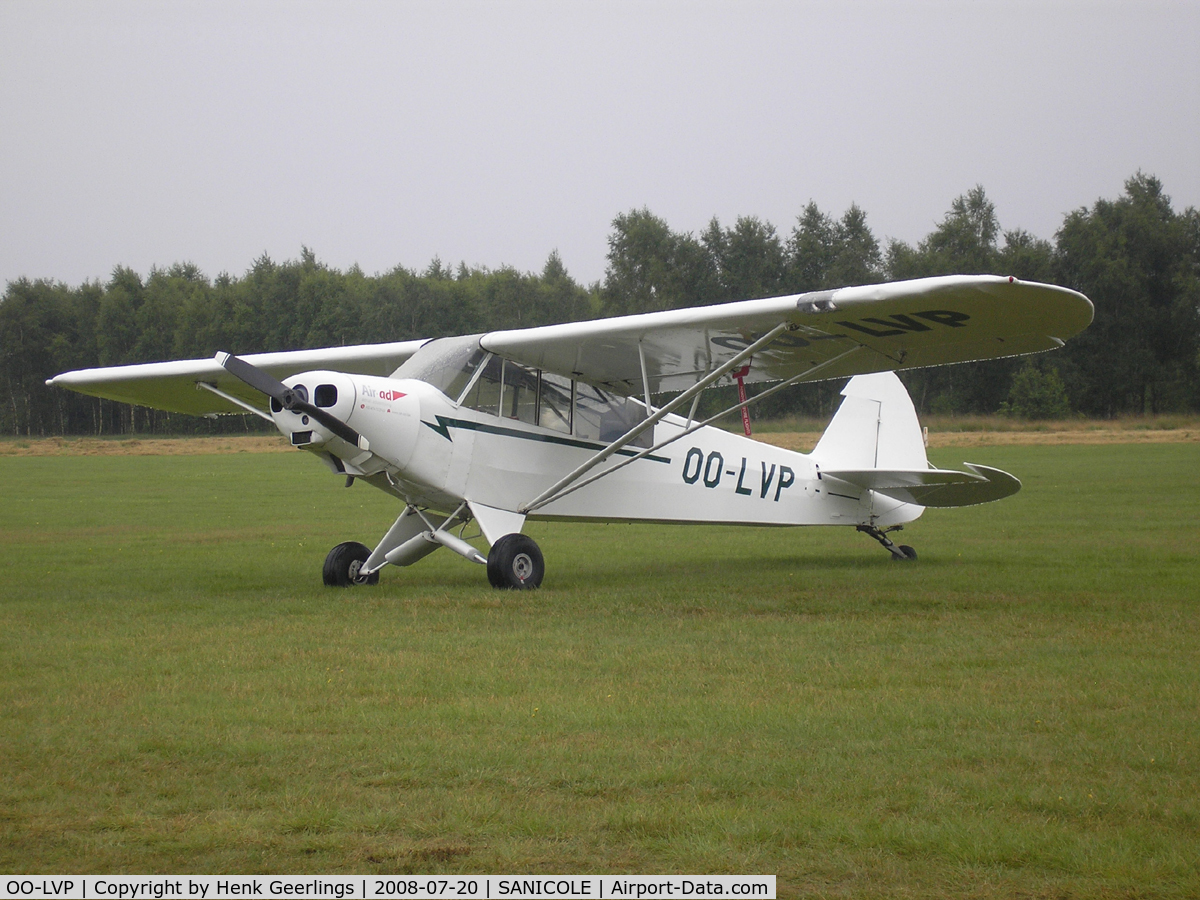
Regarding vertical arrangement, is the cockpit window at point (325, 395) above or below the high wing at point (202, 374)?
Result: below

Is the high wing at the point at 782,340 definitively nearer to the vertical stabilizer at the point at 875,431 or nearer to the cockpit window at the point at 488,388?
the cockpit window at the point at 488,388

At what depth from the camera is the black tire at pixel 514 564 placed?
9547 millimetres

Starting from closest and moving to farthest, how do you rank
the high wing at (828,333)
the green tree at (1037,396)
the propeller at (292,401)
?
the high wing at (828,333) < the propeller at (292,401) < the green tree at (1037,396)

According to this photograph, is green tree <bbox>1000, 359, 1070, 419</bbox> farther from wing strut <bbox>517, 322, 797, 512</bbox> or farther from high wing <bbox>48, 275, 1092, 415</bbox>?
wing strut <bbox>517, 322, 797, 512</bbox>

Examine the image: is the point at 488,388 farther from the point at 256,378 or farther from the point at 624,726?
the point at 624,726

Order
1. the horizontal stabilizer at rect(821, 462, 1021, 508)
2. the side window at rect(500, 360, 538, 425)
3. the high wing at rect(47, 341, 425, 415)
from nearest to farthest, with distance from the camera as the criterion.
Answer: the side window at rect(500, 360, 538, 425) → the horizontal stabilizer at rect(821, 462, 1021, 508) → the high wing at rect(47, 341, 425, 415)

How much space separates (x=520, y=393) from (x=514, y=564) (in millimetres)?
1861

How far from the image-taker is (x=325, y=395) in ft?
29.2

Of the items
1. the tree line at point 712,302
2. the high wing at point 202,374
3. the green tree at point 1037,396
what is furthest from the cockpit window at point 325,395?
the green tree at point 1037,396

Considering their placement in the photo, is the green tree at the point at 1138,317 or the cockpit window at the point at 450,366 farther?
the green tree at the point at 1138,317

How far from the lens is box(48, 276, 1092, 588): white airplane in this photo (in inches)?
348

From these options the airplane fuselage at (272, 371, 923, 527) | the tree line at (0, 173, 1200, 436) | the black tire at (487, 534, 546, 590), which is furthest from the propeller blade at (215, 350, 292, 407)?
the tree line at (0, 173, 1200, 436)
